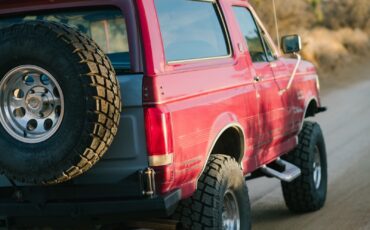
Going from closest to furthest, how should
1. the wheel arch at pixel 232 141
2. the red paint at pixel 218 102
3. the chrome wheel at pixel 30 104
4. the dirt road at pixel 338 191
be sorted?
the chrome wheel at pixel 30 104, the red paint at pixel 218 102, the wheel arch at pixel 232 141, the dirt road at pixel 338 191

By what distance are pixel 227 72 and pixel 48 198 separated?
1617 millimetres

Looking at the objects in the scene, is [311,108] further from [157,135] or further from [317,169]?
[157,135]

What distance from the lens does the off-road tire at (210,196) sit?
4480 millimetres

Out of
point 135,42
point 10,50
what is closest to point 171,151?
point 135,42

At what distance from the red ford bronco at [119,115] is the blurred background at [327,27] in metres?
16.3

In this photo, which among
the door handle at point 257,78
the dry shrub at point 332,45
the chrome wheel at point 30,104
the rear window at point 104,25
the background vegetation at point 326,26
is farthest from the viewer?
the dry shrub at point 332,45

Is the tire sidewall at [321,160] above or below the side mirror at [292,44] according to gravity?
below

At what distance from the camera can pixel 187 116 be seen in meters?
4.36

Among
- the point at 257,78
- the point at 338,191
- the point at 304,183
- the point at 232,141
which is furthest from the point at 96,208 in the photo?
the point at 338,191

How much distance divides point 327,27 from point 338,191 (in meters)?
23.3

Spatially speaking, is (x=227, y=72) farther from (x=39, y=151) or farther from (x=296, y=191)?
(x=296, y=191)

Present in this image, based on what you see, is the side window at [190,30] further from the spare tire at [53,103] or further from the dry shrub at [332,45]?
the dry shrub at [332,45]

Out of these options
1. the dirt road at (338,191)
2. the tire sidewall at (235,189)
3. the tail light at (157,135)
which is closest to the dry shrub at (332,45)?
the dirt road at (338,191)

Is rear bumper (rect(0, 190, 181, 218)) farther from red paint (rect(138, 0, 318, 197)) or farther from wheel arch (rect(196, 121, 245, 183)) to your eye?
wheel arch (rect(196, 121, 245, 183))
